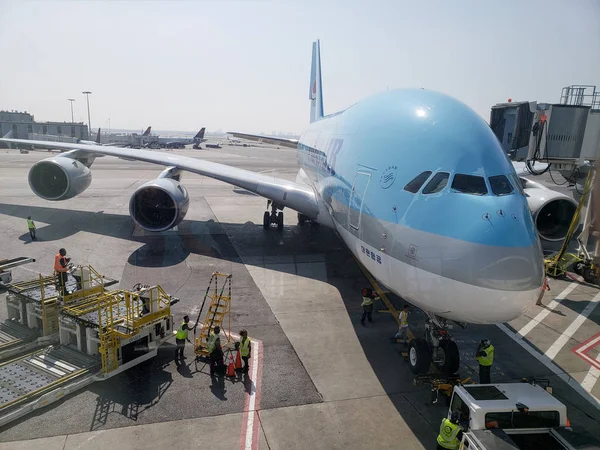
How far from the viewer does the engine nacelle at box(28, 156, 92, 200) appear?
70.1ft

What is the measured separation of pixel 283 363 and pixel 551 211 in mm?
11740

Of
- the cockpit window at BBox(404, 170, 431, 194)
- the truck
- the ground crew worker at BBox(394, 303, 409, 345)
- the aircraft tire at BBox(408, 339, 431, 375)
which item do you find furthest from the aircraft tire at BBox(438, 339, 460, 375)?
the cockpit window at BBox(404, 170, 431, 194)

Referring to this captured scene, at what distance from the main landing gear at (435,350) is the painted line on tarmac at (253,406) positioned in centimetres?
350

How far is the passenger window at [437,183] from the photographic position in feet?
26.0

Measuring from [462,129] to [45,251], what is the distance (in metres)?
17.0

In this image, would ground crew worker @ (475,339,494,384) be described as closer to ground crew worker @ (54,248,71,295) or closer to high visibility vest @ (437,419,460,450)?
→ high visibility vest @ (437,419,460,450)

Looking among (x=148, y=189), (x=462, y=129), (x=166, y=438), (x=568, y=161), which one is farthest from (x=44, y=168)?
(x=568, y=161)

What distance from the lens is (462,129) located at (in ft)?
28.3

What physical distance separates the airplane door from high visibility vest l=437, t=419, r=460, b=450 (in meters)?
4.47

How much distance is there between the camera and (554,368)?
34.4 ft

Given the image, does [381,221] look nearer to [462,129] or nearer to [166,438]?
[462,129]

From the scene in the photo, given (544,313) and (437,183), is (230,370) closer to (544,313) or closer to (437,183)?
(437,183)

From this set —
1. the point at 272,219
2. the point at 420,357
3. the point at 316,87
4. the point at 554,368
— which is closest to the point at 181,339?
the point at 420,357

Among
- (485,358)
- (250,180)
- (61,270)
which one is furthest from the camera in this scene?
(250,180)
